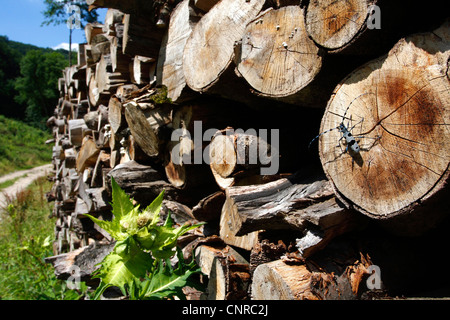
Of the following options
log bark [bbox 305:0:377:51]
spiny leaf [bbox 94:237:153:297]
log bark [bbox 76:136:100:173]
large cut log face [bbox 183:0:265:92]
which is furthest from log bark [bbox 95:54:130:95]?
log bark [bbox 305:0:377:51]

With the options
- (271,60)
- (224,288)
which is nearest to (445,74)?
(271,60)

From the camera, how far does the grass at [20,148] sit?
1527cm

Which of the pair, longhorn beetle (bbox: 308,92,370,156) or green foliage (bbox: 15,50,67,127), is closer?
longhorn beetle (bbox: 308,92,370,156)

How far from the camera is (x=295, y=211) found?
1.56 meters

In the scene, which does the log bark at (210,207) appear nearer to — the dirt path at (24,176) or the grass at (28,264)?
the grass at (28,264)

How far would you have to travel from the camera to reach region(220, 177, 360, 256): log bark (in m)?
1.48

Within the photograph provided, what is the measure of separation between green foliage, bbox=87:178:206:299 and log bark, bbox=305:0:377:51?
1176 millimetres

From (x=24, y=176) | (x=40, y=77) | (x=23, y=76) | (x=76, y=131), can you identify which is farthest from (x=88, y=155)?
(x=23, y=76)

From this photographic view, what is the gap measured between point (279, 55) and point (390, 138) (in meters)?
0.59

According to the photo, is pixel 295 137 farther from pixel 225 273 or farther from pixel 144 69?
pixel 144 69

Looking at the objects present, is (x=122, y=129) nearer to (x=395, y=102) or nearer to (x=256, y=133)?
(x=256, y=133)

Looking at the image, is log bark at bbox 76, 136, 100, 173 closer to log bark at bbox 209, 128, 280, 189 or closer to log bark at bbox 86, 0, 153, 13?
log bark at bbox 86, 0, 153, 13

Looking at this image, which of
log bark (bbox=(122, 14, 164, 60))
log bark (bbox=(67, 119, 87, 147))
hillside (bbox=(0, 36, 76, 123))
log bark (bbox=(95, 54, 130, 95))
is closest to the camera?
Answer: log bark (bbox=(122, 14, 164, 60))

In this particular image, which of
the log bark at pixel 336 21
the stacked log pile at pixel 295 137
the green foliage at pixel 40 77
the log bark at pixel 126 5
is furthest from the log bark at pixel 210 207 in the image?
the green foliage at pixel 40 77
